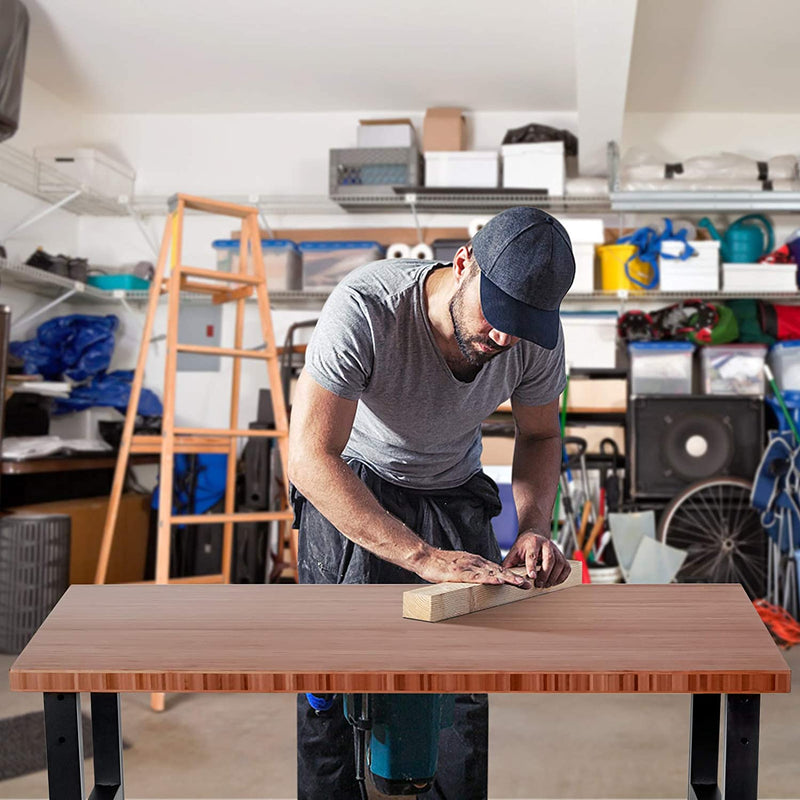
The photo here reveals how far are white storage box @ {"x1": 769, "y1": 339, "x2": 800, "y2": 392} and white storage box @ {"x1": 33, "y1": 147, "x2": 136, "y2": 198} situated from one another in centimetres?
375

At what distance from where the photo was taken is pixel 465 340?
1.53 meters

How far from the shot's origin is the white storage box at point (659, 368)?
4.92 m

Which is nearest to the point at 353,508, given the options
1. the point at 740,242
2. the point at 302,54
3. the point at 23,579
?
the point at 23,579

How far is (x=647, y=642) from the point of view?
124 centimetres

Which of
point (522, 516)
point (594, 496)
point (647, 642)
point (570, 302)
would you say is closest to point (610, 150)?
point (570, 302)

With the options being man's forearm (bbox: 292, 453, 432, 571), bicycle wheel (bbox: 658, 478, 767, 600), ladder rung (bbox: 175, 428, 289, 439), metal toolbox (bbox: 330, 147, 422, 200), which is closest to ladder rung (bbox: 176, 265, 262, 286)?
ladder rung (bbox: 175, 428, 289, 439)

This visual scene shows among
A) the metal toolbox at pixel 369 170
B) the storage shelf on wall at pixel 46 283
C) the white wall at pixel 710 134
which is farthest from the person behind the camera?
the white wall at pixel 710 134

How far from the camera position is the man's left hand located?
150cm

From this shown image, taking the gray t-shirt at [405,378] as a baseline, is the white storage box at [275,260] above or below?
above

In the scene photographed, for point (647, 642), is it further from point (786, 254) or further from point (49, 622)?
point (786, 254)

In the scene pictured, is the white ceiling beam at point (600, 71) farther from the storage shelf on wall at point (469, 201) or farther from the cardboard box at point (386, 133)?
the cardboard box at point (386, 133)

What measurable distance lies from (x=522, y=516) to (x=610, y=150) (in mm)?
3651

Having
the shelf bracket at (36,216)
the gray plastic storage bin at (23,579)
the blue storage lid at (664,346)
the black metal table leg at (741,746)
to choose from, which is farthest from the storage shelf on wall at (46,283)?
the black metal table leg at (741,746)

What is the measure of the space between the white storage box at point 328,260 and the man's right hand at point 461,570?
3806mm
